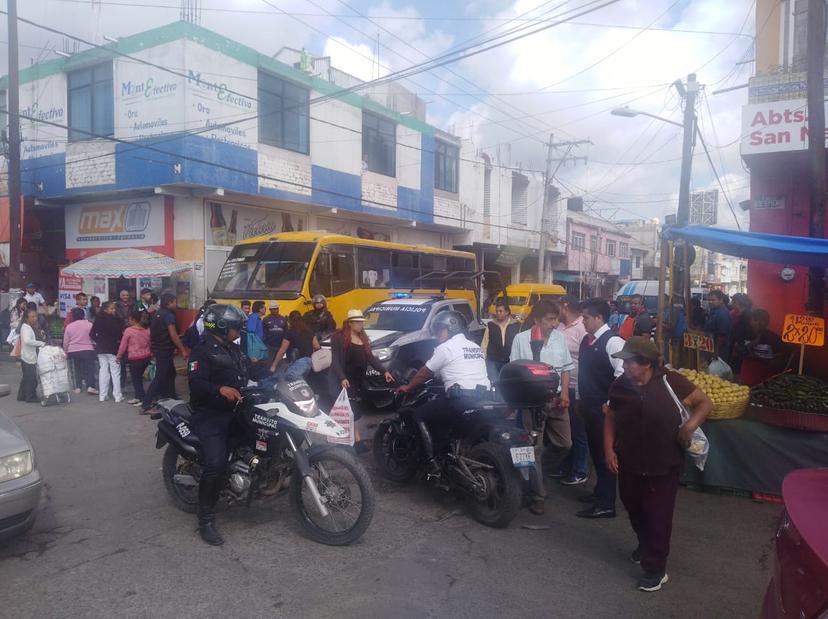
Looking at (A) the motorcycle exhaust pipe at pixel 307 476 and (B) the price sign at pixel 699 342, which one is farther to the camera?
(B) the price sign at pixel 699 342

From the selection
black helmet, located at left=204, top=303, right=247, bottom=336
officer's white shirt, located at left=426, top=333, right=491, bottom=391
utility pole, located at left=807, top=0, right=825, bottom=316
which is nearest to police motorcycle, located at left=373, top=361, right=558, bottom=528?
officer's white shirt, located at left=426, top=333, right=491, bottom=391

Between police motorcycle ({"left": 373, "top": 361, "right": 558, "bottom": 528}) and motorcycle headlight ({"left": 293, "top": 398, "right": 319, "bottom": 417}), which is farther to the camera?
police motorcycle ({"left": 373, "top": 361, "right": 558, "bottom": 528})

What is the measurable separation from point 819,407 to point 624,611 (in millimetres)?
3081

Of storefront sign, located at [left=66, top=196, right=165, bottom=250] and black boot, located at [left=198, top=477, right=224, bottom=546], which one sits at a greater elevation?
storefront sign, located at [left=66, top=196, right=165, bottom=250]

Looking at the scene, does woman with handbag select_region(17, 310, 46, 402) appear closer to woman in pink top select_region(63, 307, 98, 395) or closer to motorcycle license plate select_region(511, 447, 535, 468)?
woman in pink top select_region(63, 307, 98, 395)

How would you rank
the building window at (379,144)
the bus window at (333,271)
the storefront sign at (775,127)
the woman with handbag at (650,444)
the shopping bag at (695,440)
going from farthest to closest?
the building window at (379,144), the bus window at (333,271), the storefront sign at (775,127), the shopping bag at (695,440), the woman with handbag at (650,444)

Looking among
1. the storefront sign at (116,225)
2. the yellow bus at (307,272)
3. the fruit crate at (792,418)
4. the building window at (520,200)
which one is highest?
the building window at (520,200)

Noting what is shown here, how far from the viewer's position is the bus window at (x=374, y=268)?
49.5ft

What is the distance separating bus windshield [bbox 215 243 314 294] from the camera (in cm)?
1327

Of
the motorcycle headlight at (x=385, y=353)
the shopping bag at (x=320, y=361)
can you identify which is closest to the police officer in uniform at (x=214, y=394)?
the shopping bag at (x=320, y=361)

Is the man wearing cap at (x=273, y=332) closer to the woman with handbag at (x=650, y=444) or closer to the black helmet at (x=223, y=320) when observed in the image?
the black helmet at (x=223, y=320)

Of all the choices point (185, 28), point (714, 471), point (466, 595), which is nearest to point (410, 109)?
point (185, 28)

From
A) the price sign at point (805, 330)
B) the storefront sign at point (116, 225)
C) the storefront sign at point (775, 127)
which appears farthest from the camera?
the storefront sign at point (116, 225)

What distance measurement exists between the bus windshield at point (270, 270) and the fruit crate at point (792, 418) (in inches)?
369
